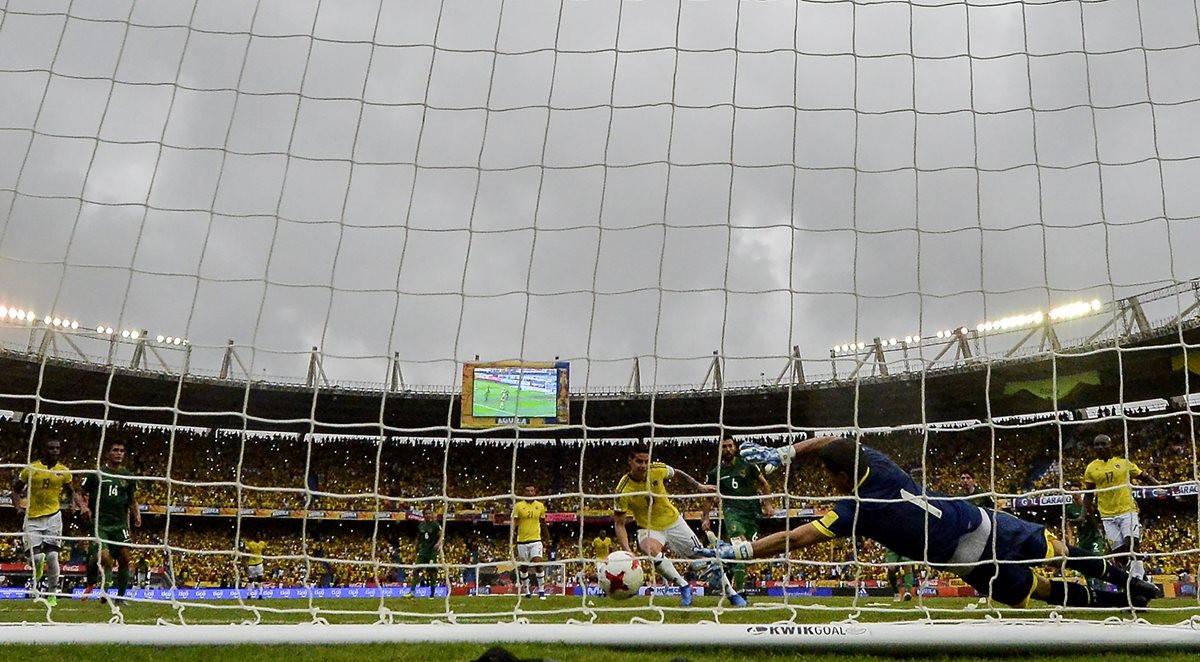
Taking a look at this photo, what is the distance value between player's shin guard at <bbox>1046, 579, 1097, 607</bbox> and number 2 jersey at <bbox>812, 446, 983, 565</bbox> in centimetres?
76

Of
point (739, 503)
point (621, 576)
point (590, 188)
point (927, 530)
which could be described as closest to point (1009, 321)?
point (739, 503)

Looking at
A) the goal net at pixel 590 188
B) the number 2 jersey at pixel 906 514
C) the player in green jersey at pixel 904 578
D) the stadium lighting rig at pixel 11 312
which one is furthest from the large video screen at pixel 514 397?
the number 2 jersey at pixel 906 514

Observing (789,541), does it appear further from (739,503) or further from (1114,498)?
(1114,498)

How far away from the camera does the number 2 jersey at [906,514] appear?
5016 mm

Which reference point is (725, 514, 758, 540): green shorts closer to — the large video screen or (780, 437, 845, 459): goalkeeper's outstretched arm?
(780, 437, 845, 459): goalkeeper's outstretched arm

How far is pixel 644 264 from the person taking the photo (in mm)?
5977

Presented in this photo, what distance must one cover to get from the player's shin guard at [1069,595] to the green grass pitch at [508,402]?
1492 centimetres

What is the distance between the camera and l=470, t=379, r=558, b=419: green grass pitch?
66.3 ft

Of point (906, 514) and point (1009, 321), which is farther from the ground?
point (1009, 321)

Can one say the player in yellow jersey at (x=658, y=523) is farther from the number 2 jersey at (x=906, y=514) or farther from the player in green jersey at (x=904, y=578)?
the player in green jersey at (x=904, y=578)

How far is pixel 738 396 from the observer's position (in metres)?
22.0

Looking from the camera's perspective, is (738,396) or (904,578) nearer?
(904,578)

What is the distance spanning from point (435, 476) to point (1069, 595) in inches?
870

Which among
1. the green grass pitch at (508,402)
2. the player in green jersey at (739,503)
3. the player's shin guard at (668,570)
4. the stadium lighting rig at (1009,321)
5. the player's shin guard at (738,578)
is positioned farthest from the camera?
the green grass pitch at (508,402)
